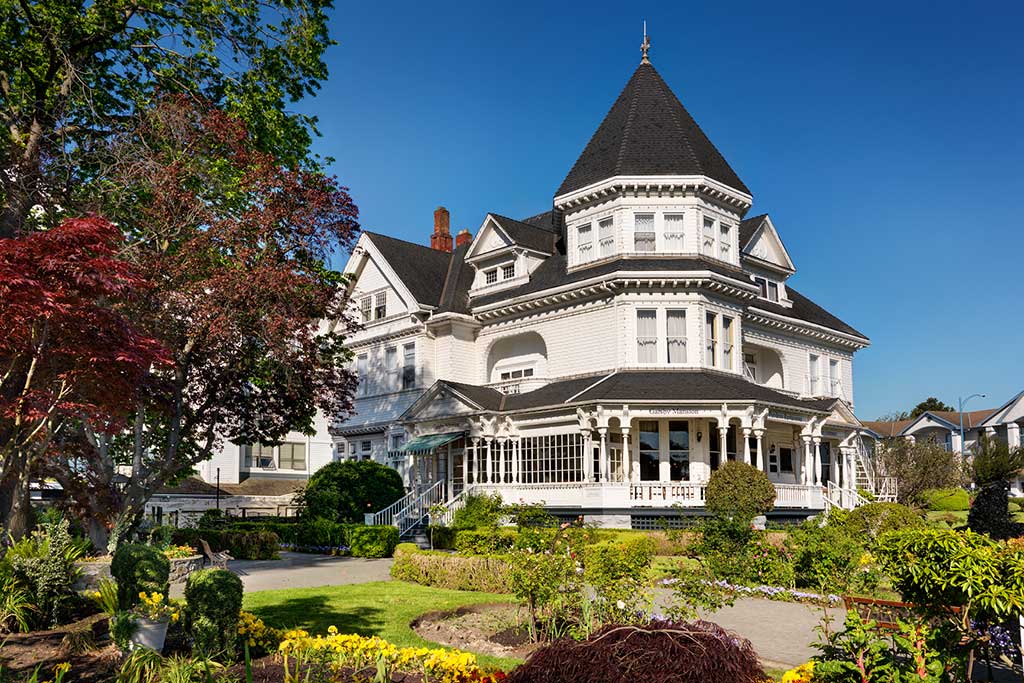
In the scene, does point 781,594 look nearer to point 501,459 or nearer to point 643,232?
point 501,459

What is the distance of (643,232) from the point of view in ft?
102

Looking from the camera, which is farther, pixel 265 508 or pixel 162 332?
pixel 265 508

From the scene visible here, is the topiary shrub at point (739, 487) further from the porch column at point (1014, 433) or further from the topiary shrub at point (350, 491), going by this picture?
the porch column at point (1014, 433)

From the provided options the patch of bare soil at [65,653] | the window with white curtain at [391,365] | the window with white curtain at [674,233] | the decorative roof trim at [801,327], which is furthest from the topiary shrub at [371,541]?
the decorative roof trim at [801,327]

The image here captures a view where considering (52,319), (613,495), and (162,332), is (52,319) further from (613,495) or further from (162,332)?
(613,495)

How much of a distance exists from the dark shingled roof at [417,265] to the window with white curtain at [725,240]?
12.5m

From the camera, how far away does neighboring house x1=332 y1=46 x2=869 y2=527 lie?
28.7m

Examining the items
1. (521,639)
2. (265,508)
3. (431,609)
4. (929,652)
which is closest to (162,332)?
(431,609)

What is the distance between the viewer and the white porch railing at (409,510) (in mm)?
30125

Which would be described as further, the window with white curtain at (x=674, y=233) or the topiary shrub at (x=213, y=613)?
the window with white curtain at (x=674, y=233)

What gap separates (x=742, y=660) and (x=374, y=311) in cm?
3359

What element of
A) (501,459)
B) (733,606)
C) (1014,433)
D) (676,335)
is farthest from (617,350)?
(1014,433)

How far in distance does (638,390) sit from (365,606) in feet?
49.7

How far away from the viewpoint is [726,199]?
105 feet
